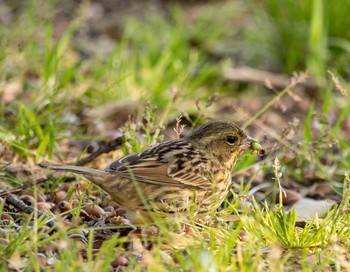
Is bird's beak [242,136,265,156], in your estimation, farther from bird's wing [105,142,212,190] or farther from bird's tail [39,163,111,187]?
bird's tail [39,163,111,187]

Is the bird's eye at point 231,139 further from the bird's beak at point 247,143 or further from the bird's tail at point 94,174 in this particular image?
the bird's tail at point 94,174

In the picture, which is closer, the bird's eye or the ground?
the ground

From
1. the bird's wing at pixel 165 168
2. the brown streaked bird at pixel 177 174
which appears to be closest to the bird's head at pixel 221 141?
the brown streaked bird at pixel 177 174

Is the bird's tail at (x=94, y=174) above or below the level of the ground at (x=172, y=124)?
above

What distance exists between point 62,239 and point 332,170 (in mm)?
3232

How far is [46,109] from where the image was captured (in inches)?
286

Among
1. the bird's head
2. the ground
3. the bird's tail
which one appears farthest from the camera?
the bird's head

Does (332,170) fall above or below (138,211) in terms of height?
below

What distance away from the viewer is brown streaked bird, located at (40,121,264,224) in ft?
18.3

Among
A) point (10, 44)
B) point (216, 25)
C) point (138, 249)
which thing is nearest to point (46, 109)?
point (10, 44)

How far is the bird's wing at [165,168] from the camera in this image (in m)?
5.68

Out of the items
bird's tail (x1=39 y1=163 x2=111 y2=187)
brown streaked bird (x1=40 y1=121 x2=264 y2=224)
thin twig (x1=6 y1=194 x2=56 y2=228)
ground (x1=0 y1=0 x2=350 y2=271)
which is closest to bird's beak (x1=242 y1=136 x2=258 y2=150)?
brown streaked bird (x1=40 y1=121 x2=264 y2=224)

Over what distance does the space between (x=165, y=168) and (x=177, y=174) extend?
8cm

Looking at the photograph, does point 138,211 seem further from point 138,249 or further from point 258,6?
point 258,6
